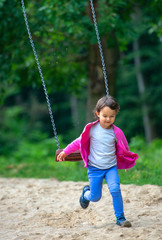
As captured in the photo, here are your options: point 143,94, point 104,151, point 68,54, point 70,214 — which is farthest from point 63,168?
point 143,94

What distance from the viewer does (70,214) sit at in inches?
181

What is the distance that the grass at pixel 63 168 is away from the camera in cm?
623

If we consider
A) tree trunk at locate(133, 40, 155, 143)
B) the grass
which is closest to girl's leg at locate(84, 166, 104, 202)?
the grass

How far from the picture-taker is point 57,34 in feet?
27.9

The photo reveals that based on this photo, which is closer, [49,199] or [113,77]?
[49,199]

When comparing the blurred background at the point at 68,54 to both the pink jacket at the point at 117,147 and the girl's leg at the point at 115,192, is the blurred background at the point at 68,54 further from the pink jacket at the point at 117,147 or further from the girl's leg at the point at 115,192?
the girl's leg at the point at 115,192

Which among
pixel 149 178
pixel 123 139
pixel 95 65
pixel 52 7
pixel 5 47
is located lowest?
pixel 149 178

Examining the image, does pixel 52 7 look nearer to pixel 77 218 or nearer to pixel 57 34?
pixel 57 34

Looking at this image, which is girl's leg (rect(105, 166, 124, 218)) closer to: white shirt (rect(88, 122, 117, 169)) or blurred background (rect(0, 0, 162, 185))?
white shirt (rect(88, 122, 117, 169))

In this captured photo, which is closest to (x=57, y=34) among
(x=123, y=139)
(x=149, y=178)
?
(x=149, y=178)

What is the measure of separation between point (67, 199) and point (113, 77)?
477cm

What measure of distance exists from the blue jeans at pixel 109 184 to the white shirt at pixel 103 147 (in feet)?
0.21

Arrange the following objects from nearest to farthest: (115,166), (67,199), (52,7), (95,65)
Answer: (115,166) → (67,199) → (52,7) → (95,65)

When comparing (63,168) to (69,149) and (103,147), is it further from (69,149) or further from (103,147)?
(103,147)
